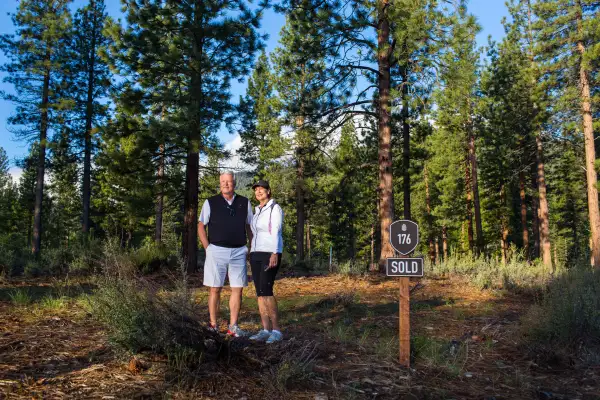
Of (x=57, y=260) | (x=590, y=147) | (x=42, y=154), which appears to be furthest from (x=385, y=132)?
(x=42, y=154)

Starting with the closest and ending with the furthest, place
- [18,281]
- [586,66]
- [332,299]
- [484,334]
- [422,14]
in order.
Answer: [484,334]
[332,299]
[422,14]
[18,281]
[586,66]

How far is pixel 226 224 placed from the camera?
5.61 meters

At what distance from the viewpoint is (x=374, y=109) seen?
574 inches

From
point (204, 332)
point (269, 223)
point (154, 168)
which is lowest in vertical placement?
point (204, 332)

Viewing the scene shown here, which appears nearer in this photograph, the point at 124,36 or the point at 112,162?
the point at 124,36

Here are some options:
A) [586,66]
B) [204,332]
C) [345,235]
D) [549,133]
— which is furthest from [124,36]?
[345,235]

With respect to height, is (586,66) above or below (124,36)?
above

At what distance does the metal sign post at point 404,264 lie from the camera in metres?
4.56

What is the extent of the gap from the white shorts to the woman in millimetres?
162

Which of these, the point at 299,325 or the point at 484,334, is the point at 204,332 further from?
the point at 484,334

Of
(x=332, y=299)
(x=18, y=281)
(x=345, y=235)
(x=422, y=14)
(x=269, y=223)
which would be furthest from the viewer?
(x=345, y=235)

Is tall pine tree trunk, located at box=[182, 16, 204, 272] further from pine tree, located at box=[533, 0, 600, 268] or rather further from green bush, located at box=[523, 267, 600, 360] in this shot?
pine tree, located at box=[533, 0, 600, 268]

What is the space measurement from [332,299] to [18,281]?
811 centimetres

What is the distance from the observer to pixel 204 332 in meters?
4.12
